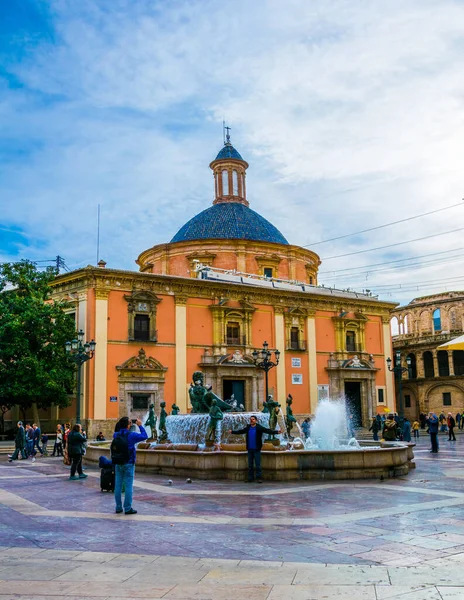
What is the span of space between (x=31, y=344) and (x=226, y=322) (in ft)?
33.3

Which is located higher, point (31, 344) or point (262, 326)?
point (262, 326)

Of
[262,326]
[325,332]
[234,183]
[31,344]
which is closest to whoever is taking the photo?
[31,344]

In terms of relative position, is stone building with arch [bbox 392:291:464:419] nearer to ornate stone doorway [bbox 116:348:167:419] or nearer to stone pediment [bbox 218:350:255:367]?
stone pediment [bbox 218:350:255:367]

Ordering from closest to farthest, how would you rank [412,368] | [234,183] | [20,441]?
[20,441] → [234,183] → [412,368]

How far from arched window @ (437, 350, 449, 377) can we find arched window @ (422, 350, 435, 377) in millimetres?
738

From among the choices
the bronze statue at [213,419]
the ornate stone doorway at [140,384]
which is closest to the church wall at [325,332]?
the ornate stone doorway at [140,384]

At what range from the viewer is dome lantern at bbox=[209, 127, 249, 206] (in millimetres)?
43000

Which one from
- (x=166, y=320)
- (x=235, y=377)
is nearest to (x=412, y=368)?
(x=235, y=377)

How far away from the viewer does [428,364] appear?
47.1 metres

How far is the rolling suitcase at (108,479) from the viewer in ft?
35.0

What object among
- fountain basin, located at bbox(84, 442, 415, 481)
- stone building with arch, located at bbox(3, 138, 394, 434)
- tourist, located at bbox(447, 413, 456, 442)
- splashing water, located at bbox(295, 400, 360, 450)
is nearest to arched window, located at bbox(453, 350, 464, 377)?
stone building with arch, located at bbox(3, 138, 394, 434)

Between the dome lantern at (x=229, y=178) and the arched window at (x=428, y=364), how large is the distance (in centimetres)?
1782

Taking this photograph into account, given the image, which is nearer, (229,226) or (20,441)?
(20,441)

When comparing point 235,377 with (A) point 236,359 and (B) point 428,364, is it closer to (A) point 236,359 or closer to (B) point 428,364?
(A) point 236,359
